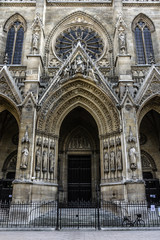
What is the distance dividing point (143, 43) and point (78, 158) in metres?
11.1

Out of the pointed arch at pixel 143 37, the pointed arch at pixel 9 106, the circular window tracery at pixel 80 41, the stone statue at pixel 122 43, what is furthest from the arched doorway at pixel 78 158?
the pointed arch at pixel 143 37

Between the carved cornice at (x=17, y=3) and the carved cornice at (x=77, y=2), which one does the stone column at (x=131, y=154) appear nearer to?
the carved cornice at (x=77, y=2)

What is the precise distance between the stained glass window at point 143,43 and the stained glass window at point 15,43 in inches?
392

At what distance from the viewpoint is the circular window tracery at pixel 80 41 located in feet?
60.0

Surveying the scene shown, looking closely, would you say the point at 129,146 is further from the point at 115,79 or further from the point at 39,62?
the point at 39,62

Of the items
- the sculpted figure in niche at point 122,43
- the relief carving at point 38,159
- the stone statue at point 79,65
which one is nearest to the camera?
the relief carving at point 38,159

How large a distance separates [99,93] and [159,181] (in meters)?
7.68

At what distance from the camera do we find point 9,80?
1426cm

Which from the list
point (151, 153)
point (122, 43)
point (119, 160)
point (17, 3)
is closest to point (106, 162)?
point (119, 160)

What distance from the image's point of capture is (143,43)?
59.0 feet

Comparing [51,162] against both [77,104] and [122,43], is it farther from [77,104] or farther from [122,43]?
[122,43]

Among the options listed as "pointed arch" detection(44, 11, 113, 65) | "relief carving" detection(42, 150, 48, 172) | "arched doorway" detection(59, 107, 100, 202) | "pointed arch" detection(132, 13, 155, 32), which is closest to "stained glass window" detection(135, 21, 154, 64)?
"pointed arch" detection(132, 13, 155, 32)

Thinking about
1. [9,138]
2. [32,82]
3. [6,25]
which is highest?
[6,25]

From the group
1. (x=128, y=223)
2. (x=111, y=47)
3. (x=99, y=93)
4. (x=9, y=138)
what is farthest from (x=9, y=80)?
(x=128, y=223)
